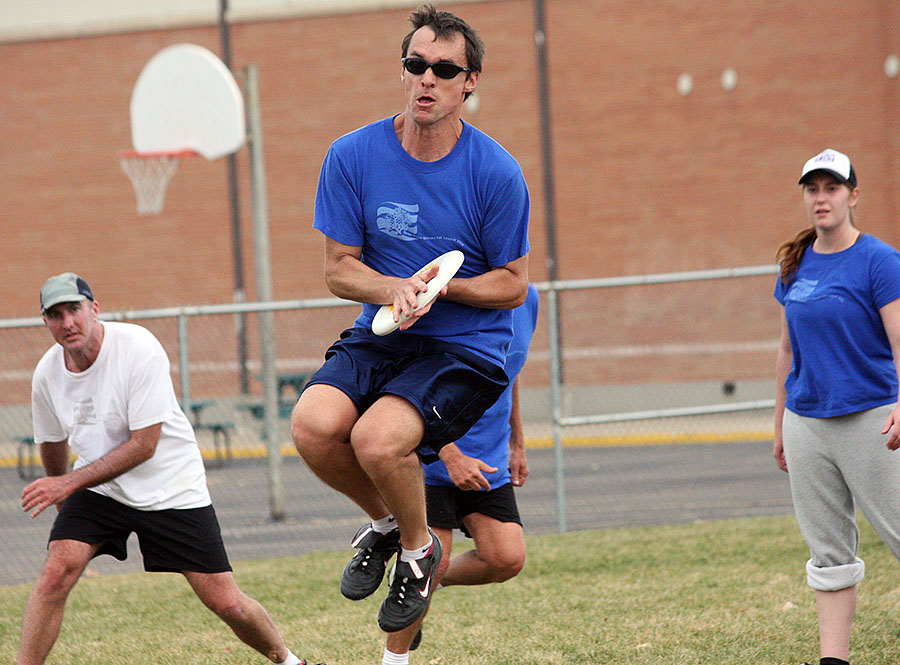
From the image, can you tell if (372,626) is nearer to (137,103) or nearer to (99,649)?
(99,649)

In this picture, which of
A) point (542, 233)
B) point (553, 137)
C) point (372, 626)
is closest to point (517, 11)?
point (553, 137)

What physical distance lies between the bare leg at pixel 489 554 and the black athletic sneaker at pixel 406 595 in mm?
1089

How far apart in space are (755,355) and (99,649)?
14.1m

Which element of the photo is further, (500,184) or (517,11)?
(517,11)

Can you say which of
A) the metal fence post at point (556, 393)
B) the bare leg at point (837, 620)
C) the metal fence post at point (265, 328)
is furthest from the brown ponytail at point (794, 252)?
the metal fence post at point (265, 328)

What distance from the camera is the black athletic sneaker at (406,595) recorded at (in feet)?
13.7

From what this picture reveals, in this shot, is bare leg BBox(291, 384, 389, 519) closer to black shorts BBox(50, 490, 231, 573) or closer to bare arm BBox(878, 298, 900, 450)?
black shorts BBox(50, 490, 231, 573)

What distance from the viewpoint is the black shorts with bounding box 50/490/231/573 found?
5.09 m

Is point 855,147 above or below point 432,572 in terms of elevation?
above

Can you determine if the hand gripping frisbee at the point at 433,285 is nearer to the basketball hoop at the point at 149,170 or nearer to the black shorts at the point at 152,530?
the black shorts at the point at 152,530

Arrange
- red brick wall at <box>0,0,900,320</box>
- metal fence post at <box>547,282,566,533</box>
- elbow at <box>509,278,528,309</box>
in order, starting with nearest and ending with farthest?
1. elbow at <box>509,278,528,309</box>
2. metal fence post at <box>547,282,566,533</box>
3. red brick wall at <box>0,0,900,320</box>

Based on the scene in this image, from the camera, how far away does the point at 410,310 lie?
368 centimetres

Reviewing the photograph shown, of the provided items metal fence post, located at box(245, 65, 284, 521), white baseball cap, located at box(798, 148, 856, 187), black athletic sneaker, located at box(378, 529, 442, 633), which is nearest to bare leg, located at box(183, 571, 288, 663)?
black athletic sneaker, located at box(378, 529, 442, 633)

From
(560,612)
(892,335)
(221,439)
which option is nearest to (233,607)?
(560,612)
